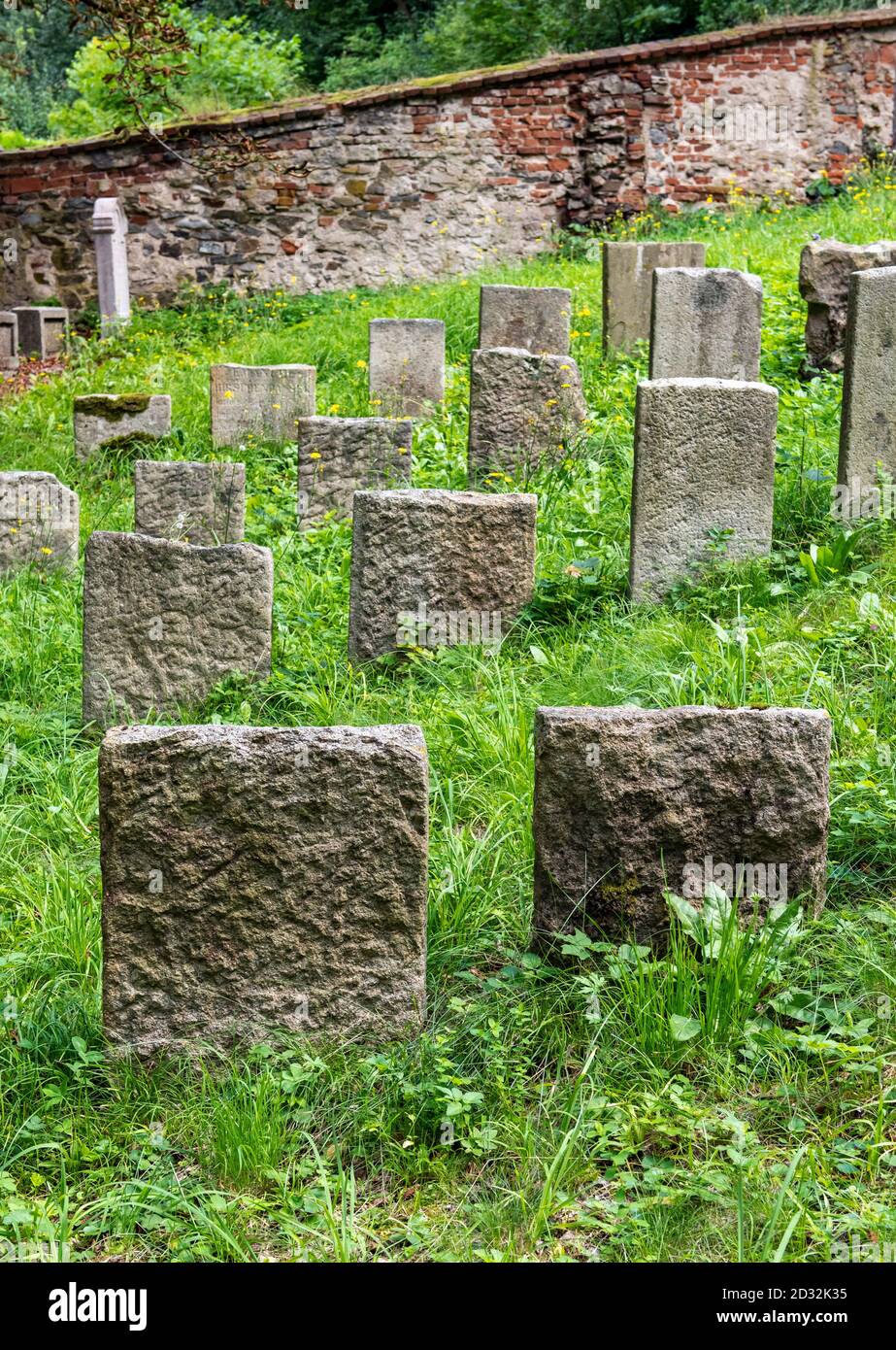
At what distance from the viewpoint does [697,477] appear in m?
5.57

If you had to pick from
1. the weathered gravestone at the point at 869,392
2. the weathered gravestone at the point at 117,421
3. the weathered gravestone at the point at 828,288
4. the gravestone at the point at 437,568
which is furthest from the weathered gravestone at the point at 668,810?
the weathered gravestone at the point at 117,421

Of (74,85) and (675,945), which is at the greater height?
(74,85)

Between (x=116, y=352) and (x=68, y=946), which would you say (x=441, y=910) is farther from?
(x=116, y=352)

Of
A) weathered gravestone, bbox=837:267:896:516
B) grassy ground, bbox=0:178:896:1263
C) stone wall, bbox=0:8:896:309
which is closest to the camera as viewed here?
grassy ground, bbox=0:178:896:1263

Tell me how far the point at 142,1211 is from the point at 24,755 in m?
2.33

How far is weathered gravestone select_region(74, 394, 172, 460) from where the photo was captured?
28.8 feet

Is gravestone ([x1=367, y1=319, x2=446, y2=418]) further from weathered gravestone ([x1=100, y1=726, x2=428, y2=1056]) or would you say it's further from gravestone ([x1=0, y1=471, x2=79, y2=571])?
weathered gravestone ([x1=100, y1=726, x2=428, y2=1056])

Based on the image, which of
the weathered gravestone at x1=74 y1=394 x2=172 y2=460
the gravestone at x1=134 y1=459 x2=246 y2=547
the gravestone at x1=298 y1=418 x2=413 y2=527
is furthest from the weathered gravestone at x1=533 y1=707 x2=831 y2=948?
the weathered gravestone at x1=74 y1=394 x2=172 y2=460

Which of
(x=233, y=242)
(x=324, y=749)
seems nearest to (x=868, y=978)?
(x=324, y=749)

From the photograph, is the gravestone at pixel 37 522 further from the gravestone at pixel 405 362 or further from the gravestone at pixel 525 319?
the gravestone at pixel 525 319

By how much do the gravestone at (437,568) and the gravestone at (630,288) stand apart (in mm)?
4458

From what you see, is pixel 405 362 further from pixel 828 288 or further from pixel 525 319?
pixel 828 288

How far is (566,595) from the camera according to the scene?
565cm

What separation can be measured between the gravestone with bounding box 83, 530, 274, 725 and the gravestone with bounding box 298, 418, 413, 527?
6.61 ft
